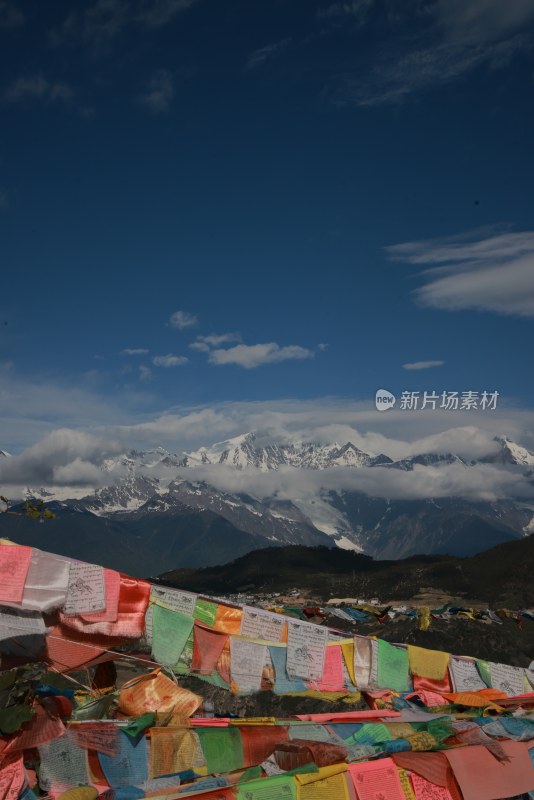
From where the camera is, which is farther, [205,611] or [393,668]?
[393,668]

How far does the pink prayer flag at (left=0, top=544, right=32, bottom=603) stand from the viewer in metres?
7.93

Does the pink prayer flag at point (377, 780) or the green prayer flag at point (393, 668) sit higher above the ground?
the green prayer flag at point (393, 668)

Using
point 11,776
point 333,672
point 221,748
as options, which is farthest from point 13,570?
point 333,672

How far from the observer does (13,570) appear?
8.04m

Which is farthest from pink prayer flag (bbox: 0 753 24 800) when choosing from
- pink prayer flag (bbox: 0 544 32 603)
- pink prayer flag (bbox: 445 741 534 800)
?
pink prayer flag (bbox: 445 741 534 800)

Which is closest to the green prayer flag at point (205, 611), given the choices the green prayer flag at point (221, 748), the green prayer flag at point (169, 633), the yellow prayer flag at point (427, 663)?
the green prayer flag at point (169, 633)

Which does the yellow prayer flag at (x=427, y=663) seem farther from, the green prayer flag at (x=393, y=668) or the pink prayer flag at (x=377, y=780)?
the pink prayer flag at (x=377, y=780)

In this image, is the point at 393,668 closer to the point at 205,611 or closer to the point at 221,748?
the point at 205,611

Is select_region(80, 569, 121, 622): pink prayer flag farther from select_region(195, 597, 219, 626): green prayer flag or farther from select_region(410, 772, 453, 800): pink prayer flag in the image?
select_region(410, 772, 453, 800): pink prayer flag

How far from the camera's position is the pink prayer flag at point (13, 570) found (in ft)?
26.0

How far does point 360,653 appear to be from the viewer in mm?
10977

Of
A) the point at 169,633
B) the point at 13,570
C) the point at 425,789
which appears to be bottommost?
the point at 425,789

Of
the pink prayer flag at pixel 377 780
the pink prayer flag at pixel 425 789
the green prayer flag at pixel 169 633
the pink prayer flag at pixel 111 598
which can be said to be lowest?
the pink prayer flag at pixel 425 789

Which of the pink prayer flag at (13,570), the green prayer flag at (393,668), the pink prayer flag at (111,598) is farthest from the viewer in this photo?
the green prayer flag at (393,668)
